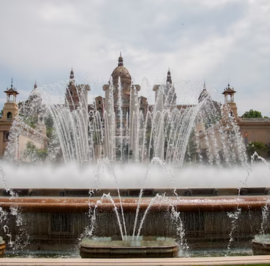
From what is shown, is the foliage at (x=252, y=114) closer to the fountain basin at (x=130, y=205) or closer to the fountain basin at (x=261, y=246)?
the fountain basin at (x=130, y=205)

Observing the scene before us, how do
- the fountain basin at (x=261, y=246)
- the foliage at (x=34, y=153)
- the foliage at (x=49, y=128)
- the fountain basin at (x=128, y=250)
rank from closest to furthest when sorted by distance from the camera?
1. the fountain basin at (x=128, y=250)
2. the fountain basin at (x=261, y=246)
3. the foliage at (x=34, y=153)
4. the foliage at (x=49, y=128)

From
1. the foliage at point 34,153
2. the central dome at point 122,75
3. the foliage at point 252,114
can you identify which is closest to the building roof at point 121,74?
the central dome at point 122,75

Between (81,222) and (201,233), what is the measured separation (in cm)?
223

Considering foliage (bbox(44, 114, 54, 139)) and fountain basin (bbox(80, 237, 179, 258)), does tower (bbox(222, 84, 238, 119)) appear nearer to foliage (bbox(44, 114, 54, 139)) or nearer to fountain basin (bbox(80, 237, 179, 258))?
foliage (bbox(44, 114, 54, 139))

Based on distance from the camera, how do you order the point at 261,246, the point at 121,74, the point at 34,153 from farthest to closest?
the point at 121,74
the point at 34,153
the point at 261,246

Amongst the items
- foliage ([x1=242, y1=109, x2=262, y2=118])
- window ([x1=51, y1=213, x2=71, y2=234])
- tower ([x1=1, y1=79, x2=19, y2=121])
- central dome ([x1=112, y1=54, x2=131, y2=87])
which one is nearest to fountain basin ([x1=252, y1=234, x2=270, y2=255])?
window ([x1=51, y1=213, x2=71, y2=234])

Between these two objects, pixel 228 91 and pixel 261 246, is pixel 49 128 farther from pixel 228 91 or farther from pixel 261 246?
pixel 261 246

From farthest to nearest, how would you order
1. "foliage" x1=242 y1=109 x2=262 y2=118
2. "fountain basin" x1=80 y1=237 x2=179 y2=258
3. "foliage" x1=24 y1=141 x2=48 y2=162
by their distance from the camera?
"foliage" x1=242 y1=109 x2=262 y2=118 → "foliage" x1=24 y1=141 x2=48 y2=162 → "fountain basin" x1=80 y1=237 x2=179 y2=258

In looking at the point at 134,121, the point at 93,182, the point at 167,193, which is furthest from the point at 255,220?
the point at 134,121

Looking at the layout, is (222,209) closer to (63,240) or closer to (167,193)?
(167,193)

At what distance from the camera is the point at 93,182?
34.3 ft

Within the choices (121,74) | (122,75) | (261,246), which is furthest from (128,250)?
(121,74)

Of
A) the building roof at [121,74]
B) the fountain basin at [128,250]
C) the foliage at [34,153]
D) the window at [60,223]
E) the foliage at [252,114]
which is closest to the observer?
the fountain basin at [128,250]

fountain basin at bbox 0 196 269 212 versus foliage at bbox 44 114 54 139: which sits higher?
foliage at bbox 44 114 54 139
